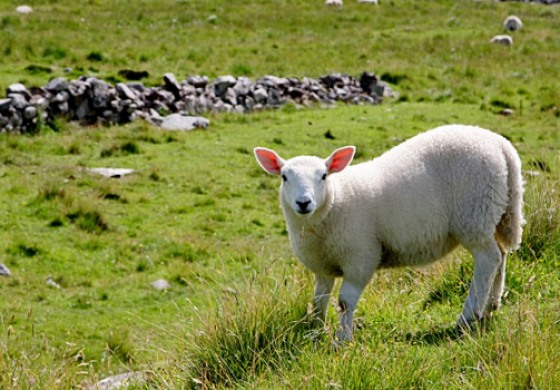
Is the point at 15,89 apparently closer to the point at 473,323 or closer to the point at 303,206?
the point at 303,206

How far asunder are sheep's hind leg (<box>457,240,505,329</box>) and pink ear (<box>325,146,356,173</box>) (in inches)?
44.8

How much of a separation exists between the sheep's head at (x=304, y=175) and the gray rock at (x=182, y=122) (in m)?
11.2

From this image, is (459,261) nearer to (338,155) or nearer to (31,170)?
(338,155)

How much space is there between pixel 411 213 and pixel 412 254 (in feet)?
1.00

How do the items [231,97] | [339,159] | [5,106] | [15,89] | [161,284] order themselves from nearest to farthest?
1. [339,159]
2. [161,284]
3. [5,106]
4. [15,89]
5. [231,97]

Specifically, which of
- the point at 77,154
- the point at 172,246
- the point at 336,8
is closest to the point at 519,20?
the point at 336,8

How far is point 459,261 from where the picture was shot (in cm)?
792

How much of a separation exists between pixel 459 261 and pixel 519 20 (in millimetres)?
30220

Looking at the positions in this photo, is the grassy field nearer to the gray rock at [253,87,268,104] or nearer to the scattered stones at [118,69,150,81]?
the scattered stones at [118,69,150,81]

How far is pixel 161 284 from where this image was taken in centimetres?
1070

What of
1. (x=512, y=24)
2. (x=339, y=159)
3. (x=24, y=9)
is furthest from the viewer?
(x=512, y=24)

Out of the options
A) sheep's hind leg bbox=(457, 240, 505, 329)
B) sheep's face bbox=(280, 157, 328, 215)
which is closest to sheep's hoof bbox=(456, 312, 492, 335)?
sheep's hind leg bbox=(457, 240, 505, 329)

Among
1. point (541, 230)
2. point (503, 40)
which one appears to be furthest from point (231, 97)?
point (503, 40)

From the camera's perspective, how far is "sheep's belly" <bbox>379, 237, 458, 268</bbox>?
6754 millimetres
